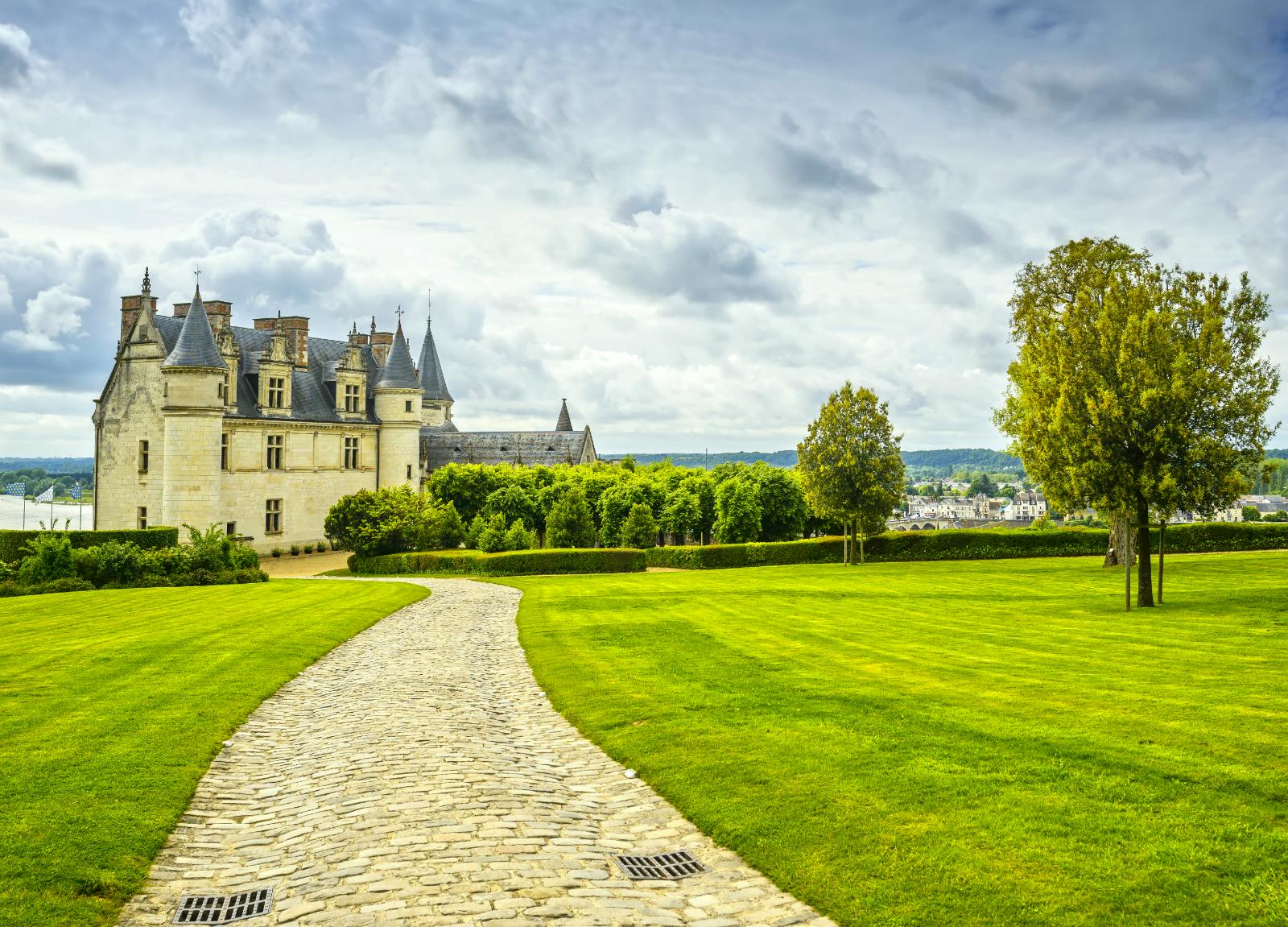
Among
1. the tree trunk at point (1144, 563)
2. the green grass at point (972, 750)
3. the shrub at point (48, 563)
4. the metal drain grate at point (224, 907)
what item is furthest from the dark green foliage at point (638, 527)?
the metal drain grate at point (224, 907)

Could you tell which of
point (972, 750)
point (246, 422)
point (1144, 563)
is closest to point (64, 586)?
point (246, 422)

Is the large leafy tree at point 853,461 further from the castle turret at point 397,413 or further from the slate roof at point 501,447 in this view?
the slate roof at point 501,447

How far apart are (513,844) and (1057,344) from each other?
21.4 m

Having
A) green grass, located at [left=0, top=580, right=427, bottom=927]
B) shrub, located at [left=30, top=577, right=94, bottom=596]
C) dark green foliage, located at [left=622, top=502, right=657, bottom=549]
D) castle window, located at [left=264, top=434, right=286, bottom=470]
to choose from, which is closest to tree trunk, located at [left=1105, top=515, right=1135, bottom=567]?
dark green foliage, located at [left=622, top=502, right=657, bottom=549]

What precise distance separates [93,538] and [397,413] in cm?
2784

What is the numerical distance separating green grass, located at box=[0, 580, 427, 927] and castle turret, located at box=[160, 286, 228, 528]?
87.3 feet

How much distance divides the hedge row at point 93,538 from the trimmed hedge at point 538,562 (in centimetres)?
1246

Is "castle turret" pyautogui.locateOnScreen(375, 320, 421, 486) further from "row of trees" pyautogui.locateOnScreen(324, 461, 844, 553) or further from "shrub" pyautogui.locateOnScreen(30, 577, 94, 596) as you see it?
"shrub" pyautogui.locateOnScreen(30, 577, 94, 596)

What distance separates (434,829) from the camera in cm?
845

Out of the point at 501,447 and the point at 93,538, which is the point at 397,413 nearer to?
the point at 501,447

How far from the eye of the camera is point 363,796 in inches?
372

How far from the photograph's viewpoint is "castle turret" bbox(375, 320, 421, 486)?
2630 inches

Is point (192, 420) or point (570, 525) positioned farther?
point (570, 525)

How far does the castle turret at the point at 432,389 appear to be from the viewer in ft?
298
